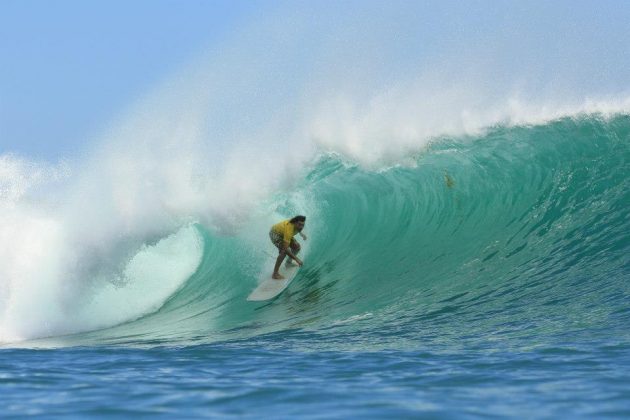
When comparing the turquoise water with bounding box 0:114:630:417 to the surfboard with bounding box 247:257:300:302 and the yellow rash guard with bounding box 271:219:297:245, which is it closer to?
the surfboard with bounding box 247:257:300:302

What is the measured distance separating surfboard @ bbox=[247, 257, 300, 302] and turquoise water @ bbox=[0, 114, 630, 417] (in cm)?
17

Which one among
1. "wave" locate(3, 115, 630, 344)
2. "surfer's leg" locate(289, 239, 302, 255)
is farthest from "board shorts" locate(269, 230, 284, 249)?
"wave" locate(3, 115, 630, 344)

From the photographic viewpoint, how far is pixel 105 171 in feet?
42.7

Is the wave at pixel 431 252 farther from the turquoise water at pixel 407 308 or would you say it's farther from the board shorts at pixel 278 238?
the board shorts at pixel 278 238

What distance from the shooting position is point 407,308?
8328 mm

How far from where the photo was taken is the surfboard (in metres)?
9.95

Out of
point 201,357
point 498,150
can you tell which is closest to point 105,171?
point 498,150

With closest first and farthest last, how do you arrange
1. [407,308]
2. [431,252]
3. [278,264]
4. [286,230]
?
1. [407,308]
2. [286,230]
3. [278,264]
4. [431,252]

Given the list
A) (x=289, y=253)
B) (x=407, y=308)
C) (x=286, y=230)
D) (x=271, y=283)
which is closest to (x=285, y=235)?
(x=286, y=230)

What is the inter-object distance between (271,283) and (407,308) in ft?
8.24

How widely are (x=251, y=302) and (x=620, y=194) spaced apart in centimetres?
A: 539

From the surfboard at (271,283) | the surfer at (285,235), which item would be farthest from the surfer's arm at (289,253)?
the surfboard at (271,283)

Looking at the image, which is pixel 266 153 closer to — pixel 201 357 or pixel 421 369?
pixel 201 357

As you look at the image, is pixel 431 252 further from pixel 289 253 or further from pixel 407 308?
pixel 407 308
